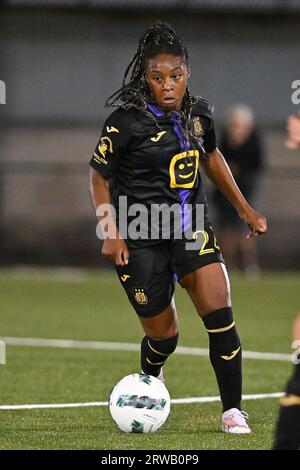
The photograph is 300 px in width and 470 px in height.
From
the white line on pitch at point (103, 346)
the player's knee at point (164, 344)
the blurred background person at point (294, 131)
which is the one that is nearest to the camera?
Answer: the blurred background person at point (294, 131)

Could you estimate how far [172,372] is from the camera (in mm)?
10016

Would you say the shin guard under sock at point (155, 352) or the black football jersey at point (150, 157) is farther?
the shin guard under sock at point (155, 352)

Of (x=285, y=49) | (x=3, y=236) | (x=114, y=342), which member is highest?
(x=285, y=49)

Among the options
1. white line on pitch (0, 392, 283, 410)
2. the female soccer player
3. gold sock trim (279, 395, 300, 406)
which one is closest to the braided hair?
the female soccer player

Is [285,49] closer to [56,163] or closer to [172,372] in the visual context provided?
[56,163]

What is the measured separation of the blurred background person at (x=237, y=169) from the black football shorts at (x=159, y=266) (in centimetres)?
1237

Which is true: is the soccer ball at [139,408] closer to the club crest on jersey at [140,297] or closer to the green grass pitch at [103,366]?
the green grass pitch at [103,366]

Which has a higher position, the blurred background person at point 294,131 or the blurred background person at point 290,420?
the blurred background person at point 294,131

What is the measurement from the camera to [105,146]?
7191 mm

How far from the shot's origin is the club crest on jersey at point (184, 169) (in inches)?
287

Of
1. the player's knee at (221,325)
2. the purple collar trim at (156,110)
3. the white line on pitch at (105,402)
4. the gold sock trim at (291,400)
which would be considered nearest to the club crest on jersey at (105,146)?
the purple collar trim at (156,110)

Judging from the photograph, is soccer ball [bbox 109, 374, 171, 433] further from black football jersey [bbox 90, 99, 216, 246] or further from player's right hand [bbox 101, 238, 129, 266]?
black football jersey [bbox 90, 99, 216, 246]

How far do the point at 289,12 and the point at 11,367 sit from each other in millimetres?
14326

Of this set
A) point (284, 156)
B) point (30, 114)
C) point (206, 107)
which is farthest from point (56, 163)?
point (206, 107)
